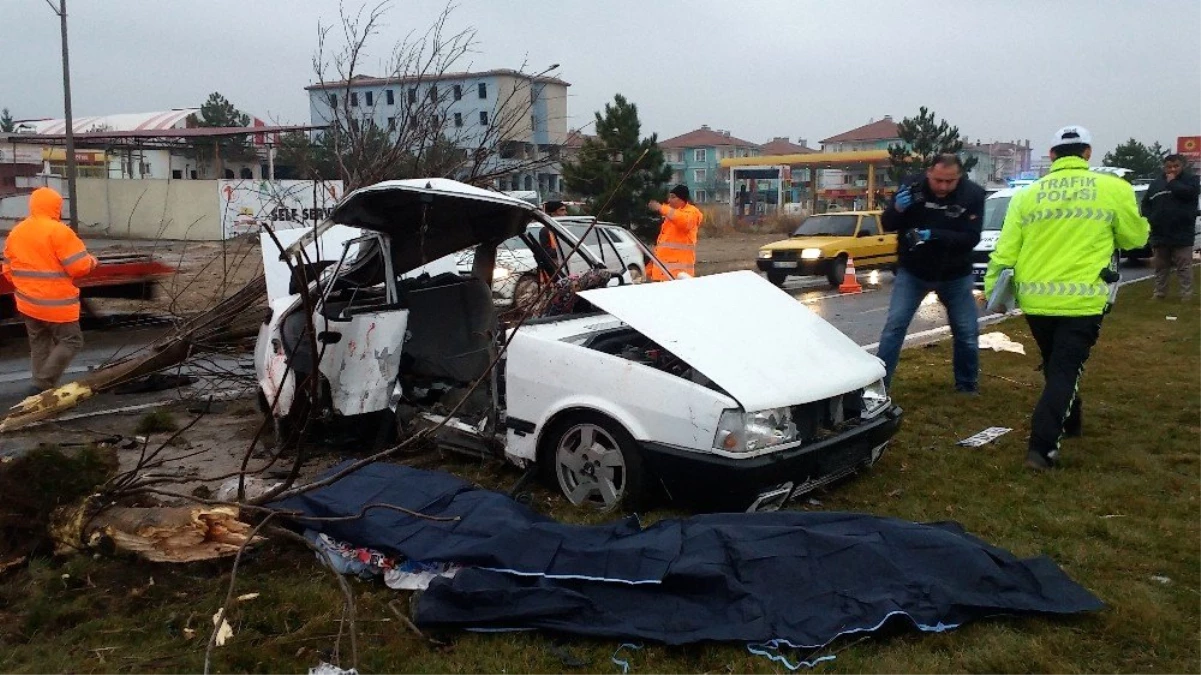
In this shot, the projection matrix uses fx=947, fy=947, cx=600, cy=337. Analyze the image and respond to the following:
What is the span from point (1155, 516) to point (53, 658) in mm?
4744

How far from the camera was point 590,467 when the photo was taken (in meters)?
4.70

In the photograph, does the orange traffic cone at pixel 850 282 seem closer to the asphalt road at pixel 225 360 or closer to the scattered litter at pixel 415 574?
the asphalt road at pixel 225 360

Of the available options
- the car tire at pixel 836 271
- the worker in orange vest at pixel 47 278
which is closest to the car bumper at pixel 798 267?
the car tire at pixel 836 271

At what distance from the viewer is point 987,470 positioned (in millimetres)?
5344

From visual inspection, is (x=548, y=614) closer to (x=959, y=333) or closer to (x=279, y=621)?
(x=279, y=621)

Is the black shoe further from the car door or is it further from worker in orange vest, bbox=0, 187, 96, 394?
the car door

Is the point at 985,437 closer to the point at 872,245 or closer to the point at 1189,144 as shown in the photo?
the point at 872,245

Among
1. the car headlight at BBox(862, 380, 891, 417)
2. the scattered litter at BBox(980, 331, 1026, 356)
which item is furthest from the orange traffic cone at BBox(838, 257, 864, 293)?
the car headlight at BBox(862, 380, 891, 417)

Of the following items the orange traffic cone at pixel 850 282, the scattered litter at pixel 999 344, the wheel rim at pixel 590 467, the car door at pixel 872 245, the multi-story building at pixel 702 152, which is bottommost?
the wheel rim at pixel 590 467

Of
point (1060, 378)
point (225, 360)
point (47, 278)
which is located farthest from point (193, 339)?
point (1060, 378)

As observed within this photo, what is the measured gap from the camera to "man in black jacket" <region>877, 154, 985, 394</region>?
21.4ft

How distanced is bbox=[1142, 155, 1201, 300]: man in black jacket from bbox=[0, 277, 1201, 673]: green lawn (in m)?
7.35

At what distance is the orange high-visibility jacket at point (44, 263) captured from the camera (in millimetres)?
7691

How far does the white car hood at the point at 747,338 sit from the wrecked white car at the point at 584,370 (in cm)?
1
